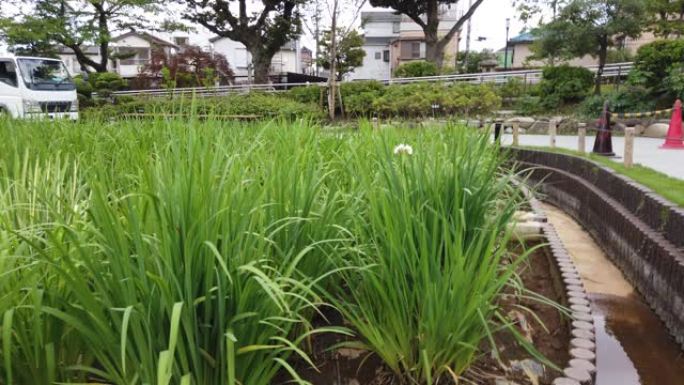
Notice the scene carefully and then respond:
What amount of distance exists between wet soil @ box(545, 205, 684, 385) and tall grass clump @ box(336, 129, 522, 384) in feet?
4.32

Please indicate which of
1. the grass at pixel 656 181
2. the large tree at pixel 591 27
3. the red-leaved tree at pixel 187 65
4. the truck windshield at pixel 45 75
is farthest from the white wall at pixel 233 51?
the grass at pixel 656 181

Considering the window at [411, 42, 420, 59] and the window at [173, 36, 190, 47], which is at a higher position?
the window at [173, 36, 190, 47]

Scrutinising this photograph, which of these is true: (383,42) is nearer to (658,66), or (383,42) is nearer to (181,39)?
(181,39)

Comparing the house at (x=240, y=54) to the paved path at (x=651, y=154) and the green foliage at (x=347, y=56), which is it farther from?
the paved path at (x=651, y=154)

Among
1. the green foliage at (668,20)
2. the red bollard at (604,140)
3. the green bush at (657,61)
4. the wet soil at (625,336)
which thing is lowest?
the wet soil at (625,336)

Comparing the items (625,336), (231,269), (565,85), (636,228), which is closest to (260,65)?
(565,85)

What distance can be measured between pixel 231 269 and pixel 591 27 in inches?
549

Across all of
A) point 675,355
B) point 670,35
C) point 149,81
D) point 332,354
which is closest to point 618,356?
point 675,355

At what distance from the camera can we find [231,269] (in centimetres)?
126

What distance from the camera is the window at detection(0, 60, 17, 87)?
11570 millimetres

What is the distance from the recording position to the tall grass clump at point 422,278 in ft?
4.83

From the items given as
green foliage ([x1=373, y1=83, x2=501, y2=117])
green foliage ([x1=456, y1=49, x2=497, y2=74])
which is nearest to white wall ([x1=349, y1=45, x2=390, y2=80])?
green foliage ([x1=456, y1=49, x2=497, y2=74])

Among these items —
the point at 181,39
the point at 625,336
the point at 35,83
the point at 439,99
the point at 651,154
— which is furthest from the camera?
the point at 181,39

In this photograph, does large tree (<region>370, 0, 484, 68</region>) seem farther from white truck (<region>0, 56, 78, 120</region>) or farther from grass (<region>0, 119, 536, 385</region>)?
grass (<region>0, 119, 536, 385</region>)
